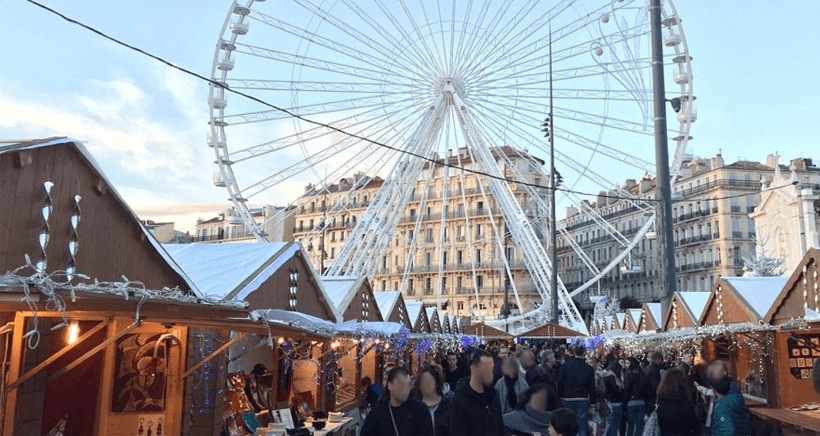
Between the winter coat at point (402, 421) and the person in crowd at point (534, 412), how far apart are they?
130 centimetres

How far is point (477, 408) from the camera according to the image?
5207 mm

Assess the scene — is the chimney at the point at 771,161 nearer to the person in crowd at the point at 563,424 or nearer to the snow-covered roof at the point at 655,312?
the snow-covered roof at the point at 655,312

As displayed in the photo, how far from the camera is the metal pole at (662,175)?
35.9 ft

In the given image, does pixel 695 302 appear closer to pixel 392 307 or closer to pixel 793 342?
pixel 793 342

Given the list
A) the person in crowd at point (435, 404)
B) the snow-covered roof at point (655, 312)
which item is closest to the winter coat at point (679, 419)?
the person in crowd at point (435, 404)

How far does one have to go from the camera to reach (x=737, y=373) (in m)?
15.0

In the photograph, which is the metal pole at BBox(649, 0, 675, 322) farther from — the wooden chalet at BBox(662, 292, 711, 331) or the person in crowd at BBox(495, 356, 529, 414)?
the wooden chalet at BBox(662, 292, 711, 331)

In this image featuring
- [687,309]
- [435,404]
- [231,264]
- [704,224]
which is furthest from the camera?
[704,224]

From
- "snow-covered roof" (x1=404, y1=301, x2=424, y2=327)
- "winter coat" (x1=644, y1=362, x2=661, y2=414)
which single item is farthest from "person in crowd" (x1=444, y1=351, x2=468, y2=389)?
"snow-covered roof" (x1=404, y1=301, x2=424, y2=327)

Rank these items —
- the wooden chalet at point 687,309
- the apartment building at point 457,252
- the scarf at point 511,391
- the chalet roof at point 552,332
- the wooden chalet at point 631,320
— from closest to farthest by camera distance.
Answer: the scarf at point 511,391 → the wooden chalet at point 687,309 → the wooden chalet at point 631,320 → the chalet roof at point 552,332 → the apartment building at point 457,252

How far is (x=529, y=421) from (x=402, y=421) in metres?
1.53

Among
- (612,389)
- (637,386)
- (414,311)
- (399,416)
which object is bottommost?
(612,389)

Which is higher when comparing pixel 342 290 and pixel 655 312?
pixel 342 290

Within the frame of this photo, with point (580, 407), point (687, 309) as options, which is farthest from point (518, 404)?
point (687, 309)
